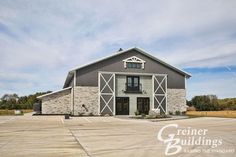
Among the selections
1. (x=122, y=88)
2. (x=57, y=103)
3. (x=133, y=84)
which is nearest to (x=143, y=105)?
(x=133, y=84)

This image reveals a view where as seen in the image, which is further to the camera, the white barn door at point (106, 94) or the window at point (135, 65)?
the window at point (135, 65)

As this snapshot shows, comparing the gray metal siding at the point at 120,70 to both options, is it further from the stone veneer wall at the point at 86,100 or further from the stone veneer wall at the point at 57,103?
the stone veneer wall at the point at 57,103

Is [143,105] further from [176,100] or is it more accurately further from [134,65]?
[134,65]

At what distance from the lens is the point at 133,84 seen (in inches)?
1400

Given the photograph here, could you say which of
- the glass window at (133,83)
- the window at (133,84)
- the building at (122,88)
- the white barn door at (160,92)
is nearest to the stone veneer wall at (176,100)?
the building at (122,88)

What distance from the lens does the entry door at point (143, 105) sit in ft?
116

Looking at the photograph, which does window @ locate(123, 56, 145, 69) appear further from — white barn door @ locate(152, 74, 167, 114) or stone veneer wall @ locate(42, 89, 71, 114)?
stone veneer wall @ locate(42, 89, 71, 114)

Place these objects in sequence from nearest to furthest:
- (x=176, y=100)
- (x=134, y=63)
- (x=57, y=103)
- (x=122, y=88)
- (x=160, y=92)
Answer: (x=57, y=103) → (x=122, y=88) → (x=134, y=63) → (x=160, y=92) → (x=176, y=100)

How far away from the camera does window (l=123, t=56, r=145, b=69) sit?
116 feet

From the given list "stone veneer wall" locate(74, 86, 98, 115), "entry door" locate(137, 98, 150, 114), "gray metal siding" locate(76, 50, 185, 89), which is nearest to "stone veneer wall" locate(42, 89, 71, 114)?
"stone veneer wall" locate(74, 86, 98, 115)

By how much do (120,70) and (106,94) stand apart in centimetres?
329

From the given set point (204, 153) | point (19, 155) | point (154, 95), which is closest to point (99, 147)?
point (19, 155)

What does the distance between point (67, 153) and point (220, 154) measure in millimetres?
4019

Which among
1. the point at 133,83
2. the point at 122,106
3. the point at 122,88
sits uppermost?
the point at 133,83
